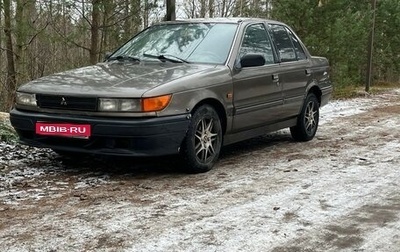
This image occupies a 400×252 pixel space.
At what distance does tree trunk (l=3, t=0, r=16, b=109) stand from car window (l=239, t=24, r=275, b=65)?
22.2 feet

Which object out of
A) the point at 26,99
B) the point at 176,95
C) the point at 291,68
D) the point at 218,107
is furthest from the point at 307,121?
the point at 26,99

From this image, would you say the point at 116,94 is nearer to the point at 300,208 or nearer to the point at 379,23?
the point at 300,208

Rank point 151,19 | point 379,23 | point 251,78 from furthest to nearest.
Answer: point 379,23, point 151,19, point 251,78

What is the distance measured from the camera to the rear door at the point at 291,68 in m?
6.91

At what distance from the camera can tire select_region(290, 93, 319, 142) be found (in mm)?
7434

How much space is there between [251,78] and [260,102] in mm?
338

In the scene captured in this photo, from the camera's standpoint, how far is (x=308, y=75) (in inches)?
294

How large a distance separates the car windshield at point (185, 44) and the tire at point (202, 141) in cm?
71

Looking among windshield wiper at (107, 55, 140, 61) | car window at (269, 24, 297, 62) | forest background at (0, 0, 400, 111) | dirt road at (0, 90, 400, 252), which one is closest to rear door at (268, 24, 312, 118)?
car window at (269, 24, 297, 62)

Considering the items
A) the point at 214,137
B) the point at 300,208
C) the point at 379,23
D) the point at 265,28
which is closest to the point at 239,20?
the point at 265,28

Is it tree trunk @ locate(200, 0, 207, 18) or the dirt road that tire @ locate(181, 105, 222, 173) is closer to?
the dirt road

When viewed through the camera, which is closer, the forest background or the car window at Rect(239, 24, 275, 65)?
the car window at Rect(239, 24, 275, 65)

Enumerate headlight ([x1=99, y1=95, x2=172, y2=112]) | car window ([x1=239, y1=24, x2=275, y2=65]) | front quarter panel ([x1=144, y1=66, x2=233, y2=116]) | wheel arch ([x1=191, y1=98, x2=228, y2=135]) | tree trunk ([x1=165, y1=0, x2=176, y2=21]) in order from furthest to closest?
1. tree trunk ([x1=165, y1=0, x2=176, y2=21])
2. car window ([x1=239, y1=24, x2=275, y2=65])
3. wheel arch ([x1=191, y1=98, x2=228, y2=135])
4. front quarter panel ([x1=144, y1=66, x2=233, y2=116])
5. headlight ([x1=99, y1=95, x2=172, y2=112])

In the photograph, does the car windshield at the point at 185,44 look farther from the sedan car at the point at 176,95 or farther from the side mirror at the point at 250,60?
the side mirror at the point at 250,60
